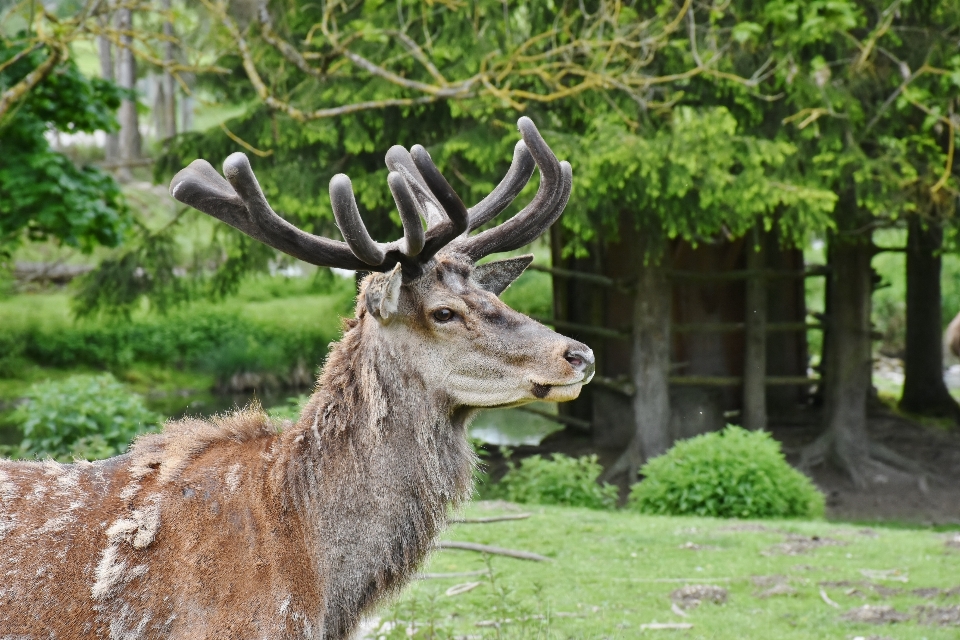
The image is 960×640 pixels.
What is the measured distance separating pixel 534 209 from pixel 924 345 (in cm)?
1296

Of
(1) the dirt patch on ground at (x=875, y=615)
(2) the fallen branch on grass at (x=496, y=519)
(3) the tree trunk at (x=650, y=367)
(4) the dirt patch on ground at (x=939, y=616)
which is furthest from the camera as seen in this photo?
(3) the tree trunk at (x=650, y=367)

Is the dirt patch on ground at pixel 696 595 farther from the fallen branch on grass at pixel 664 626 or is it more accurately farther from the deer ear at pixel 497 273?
the deer ear at pixel 497 273

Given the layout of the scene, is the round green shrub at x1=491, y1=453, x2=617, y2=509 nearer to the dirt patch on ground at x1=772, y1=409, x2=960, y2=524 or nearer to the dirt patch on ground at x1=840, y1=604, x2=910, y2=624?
the dirt patch on ground at x1=772, y1=409, x2=960, y2=524

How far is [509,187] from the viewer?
181 inches

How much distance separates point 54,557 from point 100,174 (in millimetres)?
8449

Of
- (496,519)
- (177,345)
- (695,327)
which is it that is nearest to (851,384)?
(695,327)

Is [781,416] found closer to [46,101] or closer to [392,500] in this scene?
[46,101]

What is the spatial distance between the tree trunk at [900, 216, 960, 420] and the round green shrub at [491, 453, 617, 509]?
6540 millimetres

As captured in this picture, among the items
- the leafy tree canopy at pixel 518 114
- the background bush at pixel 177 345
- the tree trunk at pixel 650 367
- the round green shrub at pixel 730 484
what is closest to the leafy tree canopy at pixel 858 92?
the leafy tree canopy at pixel 518 114

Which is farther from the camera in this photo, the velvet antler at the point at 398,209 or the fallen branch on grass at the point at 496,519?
the fallen branch on grass at the point at 496,519

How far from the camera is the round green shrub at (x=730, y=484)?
10.2 m

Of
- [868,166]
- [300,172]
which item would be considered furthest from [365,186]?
[868,166]

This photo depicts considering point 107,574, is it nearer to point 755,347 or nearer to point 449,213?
point 449,213

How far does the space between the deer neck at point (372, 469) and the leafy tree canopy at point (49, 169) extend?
7210 millimetres
